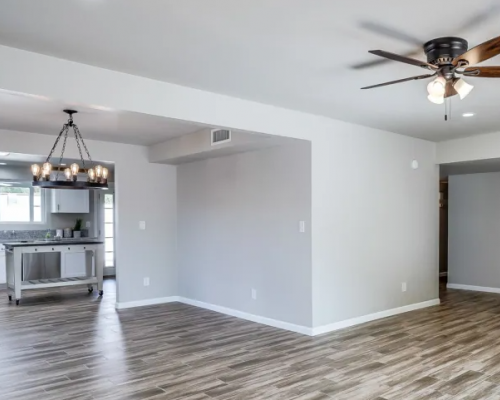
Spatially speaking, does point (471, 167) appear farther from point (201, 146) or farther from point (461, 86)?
point (461, 86)

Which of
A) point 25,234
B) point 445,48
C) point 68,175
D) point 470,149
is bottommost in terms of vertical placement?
point 25,234

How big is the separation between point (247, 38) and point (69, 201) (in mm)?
7462

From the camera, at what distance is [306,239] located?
190 inches

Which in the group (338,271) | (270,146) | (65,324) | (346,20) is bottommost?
(65,324)

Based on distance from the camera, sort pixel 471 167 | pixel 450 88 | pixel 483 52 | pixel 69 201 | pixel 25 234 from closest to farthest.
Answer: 1. pixel 483 52
2. pixel 450 88
3. pixel 471 167
4. pixel 25 234
5. pixel 69 201

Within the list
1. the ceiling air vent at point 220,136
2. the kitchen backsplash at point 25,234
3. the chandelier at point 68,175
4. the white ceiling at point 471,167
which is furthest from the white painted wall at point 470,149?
the kitchen backsplash at point 25,234

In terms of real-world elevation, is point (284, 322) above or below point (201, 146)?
below

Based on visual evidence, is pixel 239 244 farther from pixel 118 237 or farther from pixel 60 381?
pixel 60 381

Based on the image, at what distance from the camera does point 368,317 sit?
17.7 ft

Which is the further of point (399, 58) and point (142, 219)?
point (142, 219)

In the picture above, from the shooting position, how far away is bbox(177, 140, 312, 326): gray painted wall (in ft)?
16.1

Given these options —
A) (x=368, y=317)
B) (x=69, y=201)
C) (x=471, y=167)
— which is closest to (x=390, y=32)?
(x=368, y=317)

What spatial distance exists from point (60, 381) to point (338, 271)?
2.98 m

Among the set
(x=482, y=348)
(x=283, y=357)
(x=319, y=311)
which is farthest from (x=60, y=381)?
(x=482, y=348)
